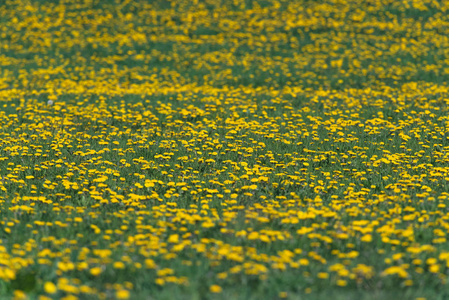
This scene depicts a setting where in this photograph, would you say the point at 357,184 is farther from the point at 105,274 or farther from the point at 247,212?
the point at 105,274

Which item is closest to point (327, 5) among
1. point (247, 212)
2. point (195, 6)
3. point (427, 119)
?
point (195, 6)

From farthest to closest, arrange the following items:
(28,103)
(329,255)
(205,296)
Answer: (28,103) < (329,255) < (205,296)

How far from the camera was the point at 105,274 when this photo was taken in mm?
3975

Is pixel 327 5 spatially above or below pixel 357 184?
above

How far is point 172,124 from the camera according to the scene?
9.77 metres

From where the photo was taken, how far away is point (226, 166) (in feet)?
24.8

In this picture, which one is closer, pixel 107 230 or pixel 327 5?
pixel 107 230

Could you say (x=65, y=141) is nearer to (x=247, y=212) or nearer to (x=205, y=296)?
(x=247, y=212)

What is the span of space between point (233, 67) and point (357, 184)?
9604mm

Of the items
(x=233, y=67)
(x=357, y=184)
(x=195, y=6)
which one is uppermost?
(x=195, y=6)

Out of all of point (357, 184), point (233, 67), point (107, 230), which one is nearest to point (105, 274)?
point (107, 230)

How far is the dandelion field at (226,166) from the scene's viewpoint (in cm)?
396

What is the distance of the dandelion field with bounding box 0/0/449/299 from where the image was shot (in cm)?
396

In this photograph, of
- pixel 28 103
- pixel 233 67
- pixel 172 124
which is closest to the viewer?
pixel 172 124
